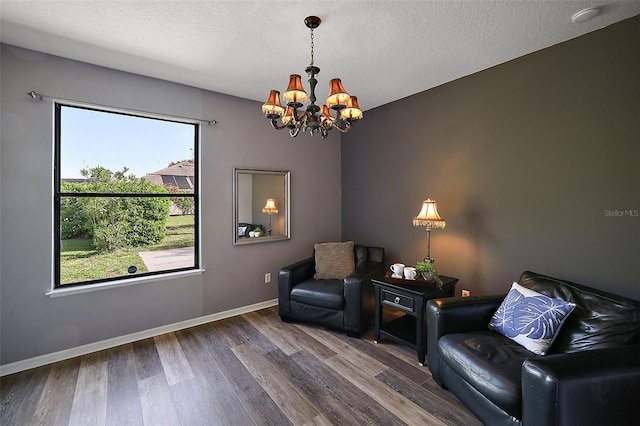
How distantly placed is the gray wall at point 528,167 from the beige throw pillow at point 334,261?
0.58 meters

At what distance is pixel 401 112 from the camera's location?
3521 mm

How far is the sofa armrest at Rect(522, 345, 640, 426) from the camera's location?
1283 millimetres

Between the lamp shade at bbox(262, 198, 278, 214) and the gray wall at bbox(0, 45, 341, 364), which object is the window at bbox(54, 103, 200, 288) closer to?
A: the gray wall at bbox(0, 45, 341, 364)

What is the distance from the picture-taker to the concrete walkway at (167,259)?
3.03 metres

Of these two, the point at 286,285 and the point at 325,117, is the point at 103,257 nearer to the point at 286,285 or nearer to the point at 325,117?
the point at 286,285

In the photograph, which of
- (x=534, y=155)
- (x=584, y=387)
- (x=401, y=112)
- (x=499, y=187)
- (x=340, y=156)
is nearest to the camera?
(x=584, y=387)

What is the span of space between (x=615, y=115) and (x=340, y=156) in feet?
9.82

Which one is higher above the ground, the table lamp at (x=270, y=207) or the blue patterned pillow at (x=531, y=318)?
the table lamp at (x=270, y=207)

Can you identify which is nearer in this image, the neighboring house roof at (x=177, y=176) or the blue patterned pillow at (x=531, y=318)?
the blue patterned pillow at (x=531, y=318)

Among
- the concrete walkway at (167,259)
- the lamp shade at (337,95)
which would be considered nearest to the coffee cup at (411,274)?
the lamp shade at (337,95)

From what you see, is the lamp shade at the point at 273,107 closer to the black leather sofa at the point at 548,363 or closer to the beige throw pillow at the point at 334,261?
the black leather sofa at the point at 548,363

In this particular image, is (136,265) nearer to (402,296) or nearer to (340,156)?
(402,296)

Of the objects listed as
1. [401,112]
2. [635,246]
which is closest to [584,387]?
[635,246]

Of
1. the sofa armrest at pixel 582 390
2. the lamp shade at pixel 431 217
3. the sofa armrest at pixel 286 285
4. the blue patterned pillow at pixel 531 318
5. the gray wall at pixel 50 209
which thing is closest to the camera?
the sofa armrest at pixel 582 390
